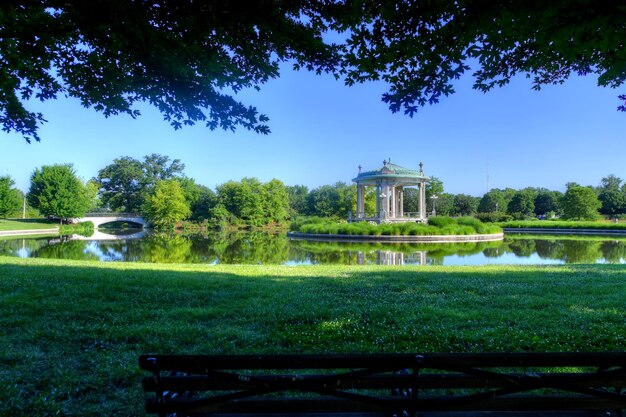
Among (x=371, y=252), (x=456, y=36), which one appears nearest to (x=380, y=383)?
(x=456, y=36)

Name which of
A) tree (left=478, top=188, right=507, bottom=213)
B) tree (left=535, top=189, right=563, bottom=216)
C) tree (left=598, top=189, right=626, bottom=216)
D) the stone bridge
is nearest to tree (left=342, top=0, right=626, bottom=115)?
the stone bridge

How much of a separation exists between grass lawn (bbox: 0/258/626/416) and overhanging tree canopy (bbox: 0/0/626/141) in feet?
7.28

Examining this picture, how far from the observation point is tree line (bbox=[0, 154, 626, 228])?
45875 mm

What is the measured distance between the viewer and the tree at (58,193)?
45.0 m

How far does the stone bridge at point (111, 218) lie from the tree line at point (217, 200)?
1018mm

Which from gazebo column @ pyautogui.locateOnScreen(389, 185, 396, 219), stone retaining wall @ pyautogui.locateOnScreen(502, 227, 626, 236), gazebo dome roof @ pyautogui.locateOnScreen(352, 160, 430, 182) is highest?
gazebo dome roof @ pyautogui.locateOnScreen(352, 160, 430, 182)

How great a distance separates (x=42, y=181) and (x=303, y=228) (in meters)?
36.0

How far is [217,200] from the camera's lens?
5084 centimetres

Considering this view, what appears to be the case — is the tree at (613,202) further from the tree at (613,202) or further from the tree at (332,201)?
the tree at (332,201)

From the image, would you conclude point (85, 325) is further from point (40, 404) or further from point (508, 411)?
point (508, 411)

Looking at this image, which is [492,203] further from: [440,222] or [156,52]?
[156,52]

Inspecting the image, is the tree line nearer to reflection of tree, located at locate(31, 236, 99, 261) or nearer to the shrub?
the shrub

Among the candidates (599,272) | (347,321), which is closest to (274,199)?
(599,272)

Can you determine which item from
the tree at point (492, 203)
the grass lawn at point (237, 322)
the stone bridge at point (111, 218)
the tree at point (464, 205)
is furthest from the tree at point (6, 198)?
the tree at point (492, 203)
